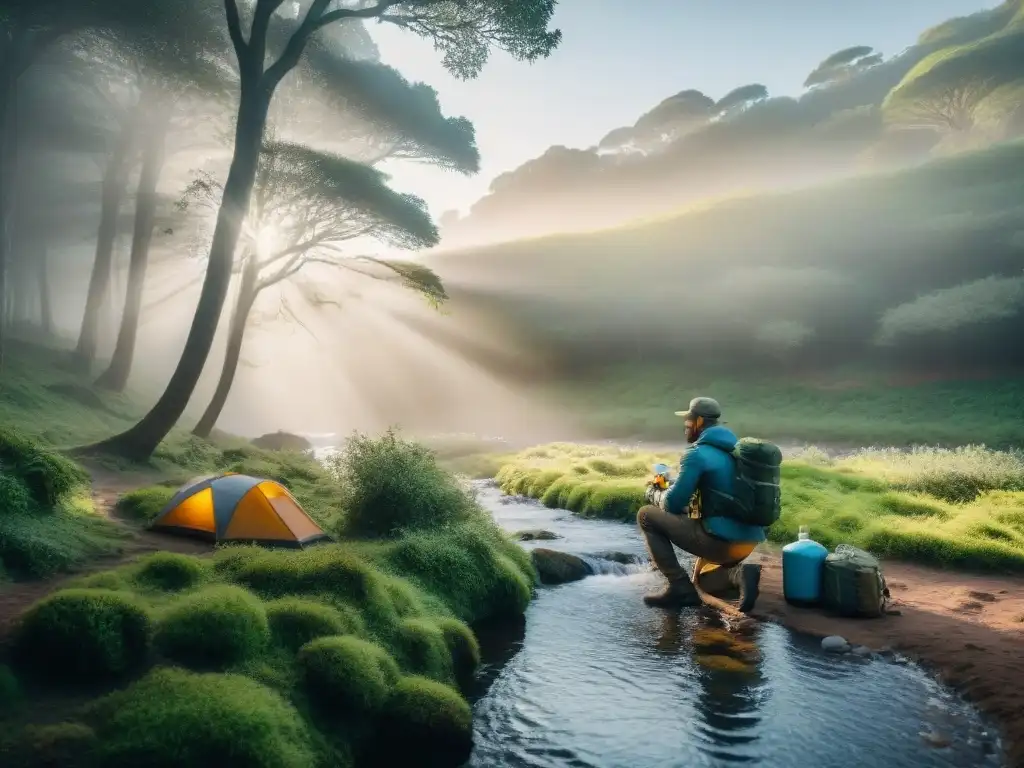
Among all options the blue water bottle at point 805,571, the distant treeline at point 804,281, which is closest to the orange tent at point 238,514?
the blue water bottle at point 805,571

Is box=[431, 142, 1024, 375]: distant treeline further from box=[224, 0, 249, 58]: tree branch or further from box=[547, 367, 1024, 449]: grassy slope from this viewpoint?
box=[224, 0, 249, 58]: tree branch

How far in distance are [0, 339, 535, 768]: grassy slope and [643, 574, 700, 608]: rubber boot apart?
217cm

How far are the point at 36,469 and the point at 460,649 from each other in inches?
255

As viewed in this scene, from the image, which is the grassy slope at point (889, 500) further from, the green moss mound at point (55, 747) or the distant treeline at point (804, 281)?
the distant treeline at point (804, 281)

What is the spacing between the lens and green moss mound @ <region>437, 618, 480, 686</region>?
7.41m

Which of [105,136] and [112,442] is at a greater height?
[105,136]

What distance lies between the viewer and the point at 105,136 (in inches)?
1203

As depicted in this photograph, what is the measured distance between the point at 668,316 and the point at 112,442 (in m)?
45.9

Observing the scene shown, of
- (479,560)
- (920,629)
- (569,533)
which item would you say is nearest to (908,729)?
(920,629)

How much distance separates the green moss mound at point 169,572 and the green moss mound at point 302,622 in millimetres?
1141

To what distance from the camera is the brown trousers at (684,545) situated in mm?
9391

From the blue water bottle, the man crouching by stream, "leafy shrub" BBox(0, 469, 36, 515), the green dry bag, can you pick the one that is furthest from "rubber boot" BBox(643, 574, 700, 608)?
"leafy shrub" BBox(0, 469, 36, 515)

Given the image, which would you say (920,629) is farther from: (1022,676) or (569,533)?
(569,533)

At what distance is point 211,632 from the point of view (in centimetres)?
538
